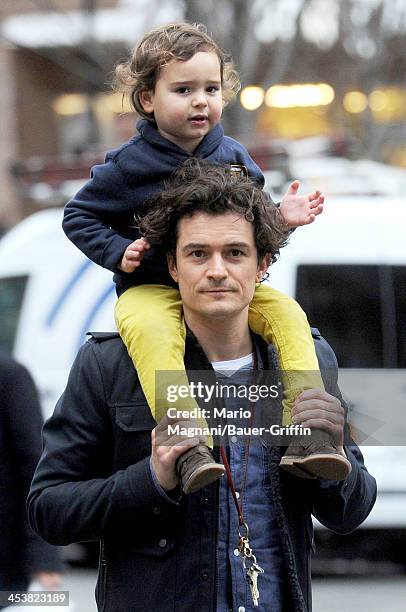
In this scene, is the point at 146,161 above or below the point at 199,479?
above

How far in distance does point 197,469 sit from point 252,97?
14850 millimetres

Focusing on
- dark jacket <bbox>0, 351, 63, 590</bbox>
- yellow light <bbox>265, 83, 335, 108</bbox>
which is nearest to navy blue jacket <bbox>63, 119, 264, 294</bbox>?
dark jacket <bbox>0, 351, 63, 590</bbox>

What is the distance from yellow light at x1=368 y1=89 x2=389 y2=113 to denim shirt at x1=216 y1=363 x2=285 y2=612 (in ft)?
64.5

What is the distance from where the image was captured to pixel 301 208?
336 cm

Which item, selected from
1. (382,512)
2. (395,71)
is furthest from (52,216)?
(395,71)

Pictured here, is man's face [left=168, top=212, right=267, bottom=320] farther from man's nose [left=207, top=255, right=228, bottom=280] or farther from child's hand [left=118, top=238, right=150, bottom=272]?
Answer: child's hand [left=118, top=238, right=150, bottom=272]

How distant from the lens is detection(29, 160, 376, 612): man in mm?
2979

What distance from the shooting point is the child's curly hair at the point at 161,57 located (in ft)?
11.1

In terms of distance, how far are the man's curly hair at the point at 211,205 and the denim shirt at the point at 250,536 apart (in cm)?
35

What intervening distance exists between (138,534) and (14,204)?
881 inches

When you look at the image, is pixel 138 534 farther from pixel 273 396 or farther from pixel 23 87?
pixel 23 87

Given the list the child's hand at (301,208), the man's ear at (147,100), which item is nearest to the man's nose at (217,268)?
the child's hand at (301,208)

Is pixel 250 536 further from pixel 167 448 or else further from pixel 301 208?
pixel 301 208

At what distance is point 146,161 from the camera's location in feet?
11.1
